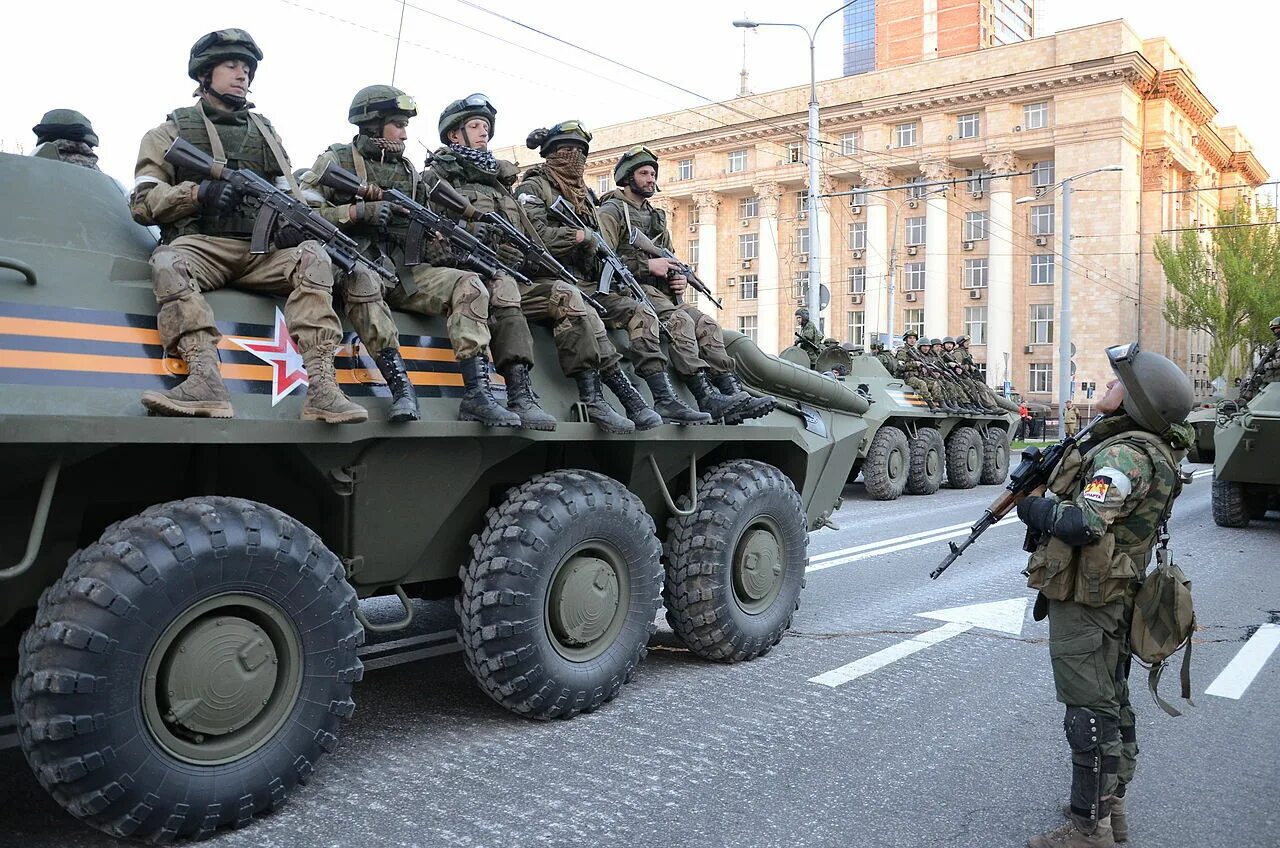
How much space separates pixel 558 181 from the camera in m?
5.69

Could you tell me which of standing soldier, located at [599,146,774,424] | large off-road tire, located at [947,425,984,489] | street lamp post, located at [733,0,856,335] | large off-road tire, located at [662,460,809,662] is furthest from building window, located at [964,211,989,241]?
large off-road tire, located at [662,460,809,662]

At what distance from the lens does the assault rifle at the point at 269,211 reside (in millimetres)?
3764

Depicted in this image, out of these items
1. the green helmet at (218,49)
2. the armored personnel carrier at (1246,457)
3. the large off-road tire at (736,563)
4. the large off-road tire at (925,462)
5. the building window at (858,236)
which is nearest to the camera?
the green helmet at (218,49)

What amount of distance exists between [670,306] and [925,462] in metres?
10.4

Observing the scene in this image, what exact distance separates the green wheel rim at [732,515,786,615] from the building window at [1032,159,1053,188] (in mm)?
44005

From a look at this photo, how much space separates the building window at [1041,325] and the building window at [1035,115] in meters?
7.28

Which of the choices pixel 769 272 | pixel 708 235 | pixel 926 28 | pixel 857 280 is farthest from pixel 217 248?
pixel 926 28

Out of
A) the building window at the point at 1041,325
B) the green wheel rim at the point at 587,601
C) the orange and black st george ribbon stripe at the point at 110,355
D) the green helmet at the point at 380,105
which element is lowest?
the green wheel rim at the point at 587,601

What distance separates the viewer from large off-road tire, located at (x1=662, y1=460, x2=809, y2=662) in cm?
536

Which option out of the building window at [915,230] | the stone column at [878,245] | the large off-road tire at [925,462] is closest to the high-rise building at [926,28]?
the stone column at [878,245]

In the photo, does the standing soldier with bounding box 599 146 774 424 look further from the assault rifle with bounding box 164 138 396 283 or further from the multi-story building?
the multi-story building

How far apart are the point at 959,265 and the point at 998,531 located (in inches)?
1526

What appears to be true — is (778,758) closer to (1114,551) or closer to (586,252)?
(1114,551)

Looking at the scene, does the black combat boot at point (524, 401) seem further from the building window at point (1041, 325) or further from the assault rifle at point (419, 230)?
the building window at point (1041, 325)
